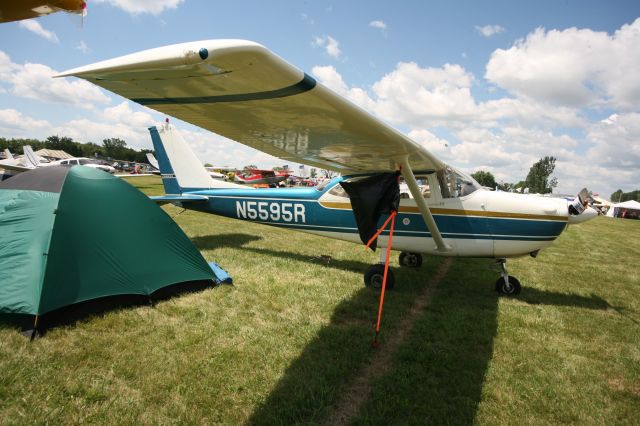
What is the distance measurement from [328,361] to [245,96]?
2.48 m

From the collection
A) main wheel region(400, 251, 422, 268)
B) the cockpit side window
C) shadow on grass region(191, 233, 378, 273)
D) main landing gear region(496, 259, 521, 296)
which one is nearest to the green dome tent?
shadow on grass region(191, 233, 378, 273)

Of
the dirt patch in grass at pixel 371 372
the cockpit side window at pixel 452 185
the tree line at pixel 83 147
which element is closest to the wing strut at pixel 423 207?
the cockpit side window at pixel 452 185

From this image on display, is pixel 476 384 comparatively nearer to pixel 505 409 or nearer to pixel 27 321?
pixel 505 409

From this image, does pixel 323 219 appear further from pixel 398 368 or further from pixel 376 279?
pixel 398 368

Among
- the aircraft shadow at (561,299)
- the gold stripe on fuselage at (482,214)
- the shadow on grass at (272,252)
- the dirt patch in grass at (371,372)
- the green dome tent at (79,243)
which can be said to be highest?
the gold stripe on fuselage at (482,214)

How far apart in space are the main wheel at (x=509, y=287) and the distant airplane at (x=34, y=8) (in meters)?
6.25

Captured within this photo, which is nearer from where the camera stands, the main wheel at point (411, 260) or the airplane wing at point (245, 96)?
the airplane wing at point (245, 96)

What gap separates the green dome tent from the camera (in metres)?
3.34

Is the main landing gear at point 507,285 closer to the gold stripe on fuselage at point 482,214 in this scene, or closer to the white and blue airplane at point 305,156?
the white and blue airplane at point 305,156

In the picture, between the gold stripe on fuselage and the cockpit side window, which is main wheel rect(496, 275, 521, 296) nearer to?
the gold stripe on fuselage

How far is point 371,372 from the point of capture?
119 inches

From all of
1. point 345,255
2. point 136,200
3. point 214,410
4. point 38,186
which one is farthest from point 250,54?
point 345,255

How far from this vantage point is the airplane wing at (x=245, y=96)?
4.89ft

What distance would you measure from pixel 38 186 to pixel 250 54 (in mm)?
3946
